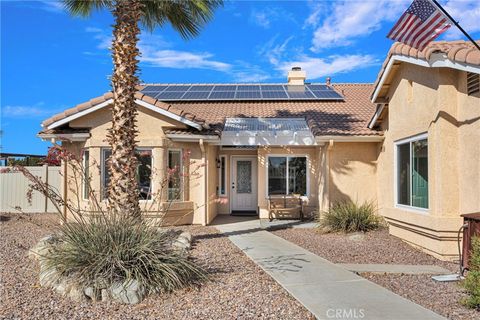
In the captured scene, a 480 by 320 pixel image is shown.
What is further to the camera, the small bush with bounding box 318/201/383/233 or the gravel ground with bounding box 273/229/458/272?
the small bush with bounding box 318/201/383/233

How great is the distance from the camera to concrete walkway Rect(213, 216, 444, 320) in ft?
18.2

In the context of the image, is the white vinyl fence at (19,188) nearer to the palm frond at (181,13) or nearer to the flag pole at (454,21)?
the palm frond at (181,13)

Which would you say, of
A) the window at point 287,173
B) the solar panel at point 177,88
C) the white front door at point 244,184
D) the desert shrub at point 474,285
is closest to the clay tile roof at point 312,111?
the window at point 287,173

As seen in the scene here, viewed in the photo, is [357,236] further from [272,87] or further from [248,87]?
[248,87]

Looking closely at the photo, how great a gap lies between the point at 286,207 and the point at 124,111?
8.38m

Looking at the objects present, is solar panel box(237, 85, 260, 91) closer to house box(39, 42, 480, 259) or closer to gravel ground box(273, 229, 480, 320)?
house box(39, 42, 480, 259)

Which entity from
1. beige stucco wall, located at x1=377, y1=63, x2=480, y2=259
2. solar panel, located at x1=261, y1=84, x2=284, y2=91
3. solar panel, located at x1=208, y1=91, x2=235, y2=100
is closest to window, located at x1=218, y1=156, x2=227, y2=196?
solar panel, located at x1=208, y1=91, x2=235, y2=100

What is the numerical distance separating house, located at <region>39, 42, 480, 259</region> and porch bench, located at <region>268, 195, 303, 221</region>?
26.5 inches

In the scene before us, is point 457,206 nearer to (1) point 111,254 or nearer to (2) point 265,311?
(2) point 265,311

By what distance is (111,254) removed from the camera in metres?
6.57

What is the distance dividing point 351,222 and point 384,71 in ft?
15.7

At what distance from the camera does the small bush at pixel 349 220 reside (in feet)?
42.5

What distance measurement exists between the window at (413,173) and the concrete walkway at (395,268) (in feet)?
6.91

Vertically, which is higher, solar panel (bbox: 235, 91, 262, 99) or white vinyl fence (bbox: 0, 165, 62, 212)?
solar panel (bbox: 235, 91, 262, 99)
